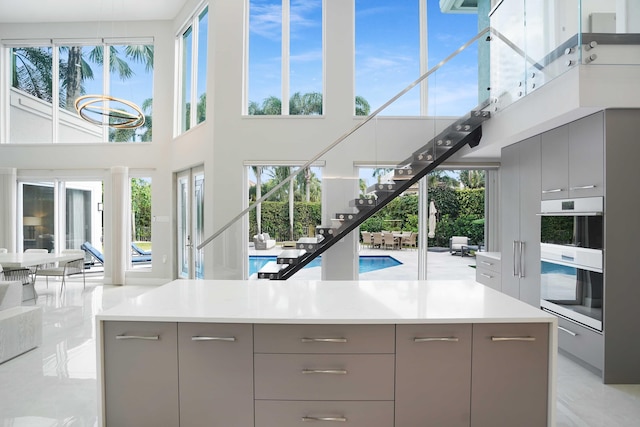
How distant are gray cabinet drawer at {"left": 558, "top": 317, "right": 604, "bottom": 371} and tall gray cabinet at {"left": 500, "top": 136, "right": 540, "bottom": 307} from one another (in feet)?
1.62

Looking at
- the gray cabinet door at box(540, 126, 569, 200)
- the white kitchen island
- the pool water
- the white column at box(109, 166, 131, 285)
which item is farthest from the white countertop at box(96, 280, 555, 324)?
the white column at box(109, 166, 131, 285)

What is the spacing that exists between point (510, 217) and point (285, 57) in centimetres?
462

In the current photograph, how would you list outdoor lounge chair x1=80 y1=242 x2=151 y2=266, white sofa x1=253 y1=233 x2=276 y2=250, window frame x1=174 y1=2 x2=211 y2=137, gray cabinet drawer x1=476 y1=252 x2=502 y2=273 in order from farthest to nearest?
outdoor lounge chair x1=80 y1=242 x2=151 y2=266 < window frame x1=174 y1=2 x2=211 y2=137 < white sofa x1=253 y1=233 x2=276 y2=250 < gray cabinet drawer x1=476 y1=252 x2=502 y2=273

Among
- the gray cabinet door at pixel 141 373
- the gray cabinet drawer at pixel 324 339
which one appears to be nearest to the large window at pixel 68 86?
the gray cabinet door at pixel 141 373

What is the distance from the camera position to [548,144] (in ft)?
12.7

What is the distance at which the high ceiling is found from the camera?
7.23m

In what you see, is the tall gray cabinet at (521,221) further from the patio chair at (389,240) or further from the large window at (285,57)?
the large window at (285,57)

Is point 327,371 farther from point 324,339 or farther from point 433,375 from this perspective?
point 433,375

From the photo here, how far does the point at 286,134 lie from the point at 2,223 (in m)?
6.96

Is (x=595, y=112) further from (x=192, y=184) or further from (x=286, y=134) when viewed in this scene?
(x=192, y=184)

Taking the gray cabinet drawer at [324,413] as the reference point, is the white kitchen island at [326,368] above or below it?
above

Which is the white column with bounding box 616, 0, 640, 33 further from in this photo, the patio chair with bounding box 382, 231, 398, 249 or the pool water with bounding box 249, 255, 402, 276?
the pool water with bounding box 249, 255, 402, 276

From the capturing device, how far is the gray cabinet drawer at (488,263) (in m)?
5.14

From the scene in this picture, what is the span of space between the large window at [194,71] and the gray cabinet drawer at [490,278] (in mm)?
5504
